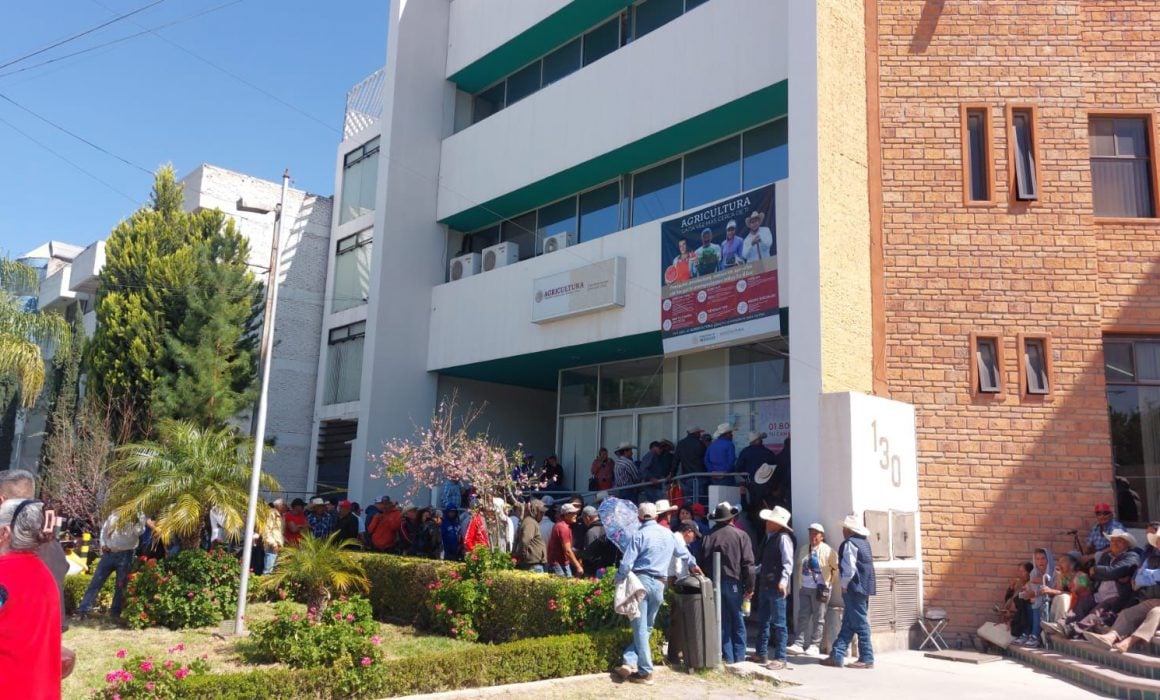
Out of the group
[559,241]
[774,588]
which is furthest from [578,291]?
[774,588]

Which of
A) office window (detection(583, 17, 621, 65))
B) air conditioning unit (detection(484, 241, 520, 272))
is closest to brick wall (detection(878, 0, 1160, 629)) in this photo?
office window (detection(583, 17, 621, 65))

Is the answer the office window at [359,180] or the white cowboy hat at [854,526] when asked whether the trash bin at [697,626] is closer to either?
the white cowboy hat at [854,526]

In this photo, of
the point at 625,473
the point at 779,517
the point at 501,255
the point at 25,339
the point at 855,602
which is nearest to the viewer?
the point at 855,602

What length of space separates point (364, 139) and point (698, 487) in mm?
15804

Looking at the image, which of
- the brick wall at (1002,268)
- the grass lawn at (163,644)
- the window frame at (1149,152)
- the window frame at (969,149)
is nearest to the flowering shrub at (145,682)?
the grass lawn at (163,644)

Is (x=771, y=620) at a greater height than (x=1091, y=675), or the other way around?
(x=771, y=620)

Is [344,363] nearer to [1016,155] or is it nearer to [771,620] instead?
[771,620]

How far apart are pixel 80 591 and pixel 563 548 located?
7708 millimetres

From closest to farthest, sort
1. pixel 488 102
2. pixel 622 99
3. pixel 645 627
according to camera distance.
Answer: pixel 645 627, pixel 622 99, pixel 488 102

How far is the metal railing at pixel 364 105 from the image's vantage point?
2734cm

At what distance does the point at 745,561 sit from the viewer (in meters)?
11.0

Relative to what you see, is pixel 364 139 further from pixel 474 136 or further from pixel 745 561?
pixel 745 561

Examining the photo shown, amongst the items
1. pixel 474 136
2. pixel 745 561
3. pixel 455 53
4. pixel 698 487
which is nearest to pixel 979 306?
pixel 698 487

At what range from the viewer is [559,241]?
20.7 meters
